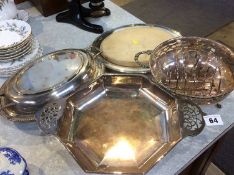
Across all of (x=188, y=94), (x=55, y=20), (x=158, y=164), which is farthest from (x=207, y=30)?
(x=158, y=164)

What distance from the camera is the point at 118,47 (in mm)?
895

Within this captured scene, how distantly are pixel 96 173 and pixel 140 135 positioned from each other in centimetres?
13

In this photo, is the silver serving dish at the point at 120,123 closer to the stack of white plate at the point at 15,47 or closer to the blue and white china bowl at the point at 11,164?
the blue and white china bowl at the point at 11,164

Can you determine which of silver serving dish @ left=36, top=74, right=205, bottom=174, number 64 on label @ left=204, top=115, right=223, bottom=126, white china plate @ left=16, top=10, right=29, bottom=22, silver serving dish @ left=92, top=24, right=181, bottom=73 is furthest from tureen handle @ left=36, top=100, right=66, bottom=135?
white china plate @ left=16, top=10, right=29, bottom=22

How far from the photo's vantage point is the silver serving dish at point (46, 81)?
2.38 feet

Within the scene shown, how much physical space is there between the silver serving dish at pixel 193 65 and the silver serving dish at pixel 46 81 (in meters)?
0.15

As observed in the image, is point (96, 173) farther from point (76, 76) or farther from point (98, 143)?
point (76, 76)

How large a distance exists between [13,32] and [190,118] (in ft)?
2.00

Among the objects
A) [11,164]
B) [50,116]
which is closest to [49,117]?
[50,116]

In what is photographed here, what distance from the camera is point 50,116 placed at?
0.66m

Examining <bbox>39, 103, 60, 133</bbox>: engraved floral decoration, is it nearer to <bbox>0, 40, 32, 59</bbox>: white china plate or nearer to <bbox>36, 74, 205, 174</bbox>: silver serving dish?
<bbox>36, 74, 205, 174</bbox>: silver serving dish

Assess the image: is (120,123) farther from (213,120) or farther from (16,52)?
(16,52)

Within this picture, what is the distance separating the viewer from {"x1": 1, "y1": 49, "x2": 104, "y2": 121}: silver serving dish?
725mm

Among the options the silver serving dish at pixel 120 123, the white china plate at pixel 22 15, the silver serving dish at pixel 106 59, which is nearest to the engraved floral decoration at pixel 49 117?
the silver serving dish at pixel 120 123
